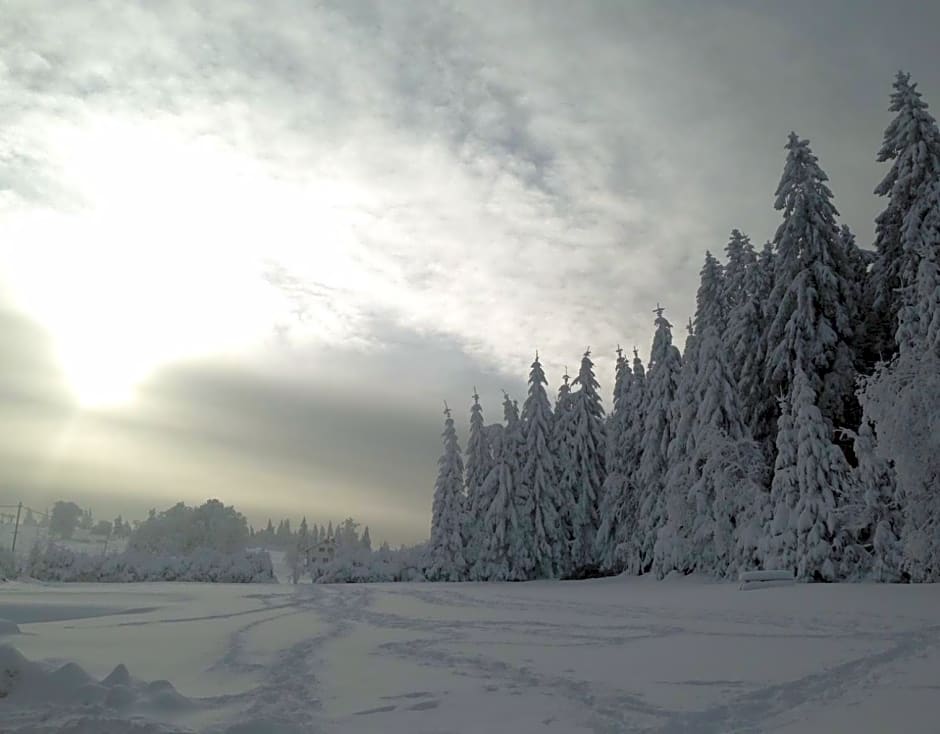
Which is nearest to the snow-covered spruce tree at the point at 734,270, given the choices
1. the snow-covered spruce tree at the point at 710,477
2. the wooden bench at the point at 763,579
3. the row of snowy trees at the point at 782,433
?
the row of snowy trees at the point at 782,433

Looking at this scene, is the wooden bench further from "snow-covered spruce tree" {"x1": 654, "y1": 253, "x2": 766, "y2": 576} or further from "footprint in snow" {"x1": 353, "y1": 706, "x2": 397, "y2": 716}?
"footprint in snow" {"x1": 353, "y1": 706, "x2": 397, "y2": 716}

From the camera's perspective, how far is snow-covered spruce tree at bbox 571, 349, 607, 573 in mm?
44875

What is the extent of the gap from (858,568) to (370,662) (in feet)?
68.1

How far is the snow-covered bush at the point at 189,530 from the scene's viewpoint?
243ft

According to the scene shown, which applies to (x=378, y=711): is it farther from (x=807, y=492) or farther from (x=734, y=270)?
(x=734, y=270)

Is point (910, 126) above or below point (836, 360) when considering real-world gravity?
above

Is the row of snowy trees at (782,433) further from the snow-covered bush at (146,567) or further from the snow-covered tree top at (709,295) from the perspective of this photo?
the snow-covered bush at (146,567)

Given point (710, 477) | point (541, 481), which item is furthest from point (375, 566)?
point (710, 477)

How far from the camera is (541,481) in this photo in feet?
144

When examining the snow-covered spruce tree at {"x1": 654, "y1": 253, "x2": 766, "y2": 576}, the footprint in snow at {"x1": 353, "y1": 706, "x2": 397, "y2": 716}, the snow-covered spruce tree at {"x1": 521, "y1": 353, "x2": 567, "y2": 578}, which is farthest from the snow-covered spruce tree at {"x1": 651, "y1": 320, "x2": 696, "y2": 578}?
the footprint in snow at {"x1": 353, "y1": 706, "x2": 397, "y2": 716}

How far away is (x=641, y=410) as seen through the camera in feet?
134

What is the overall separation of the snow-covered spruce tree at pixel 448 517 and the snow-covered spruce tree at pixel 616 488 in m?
9.34

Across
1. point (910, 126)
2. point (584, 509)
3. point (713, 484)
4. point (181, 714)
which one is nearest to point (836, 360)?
point (713, 484)

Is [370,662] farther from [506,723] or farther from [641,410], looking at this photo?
[641,410]
